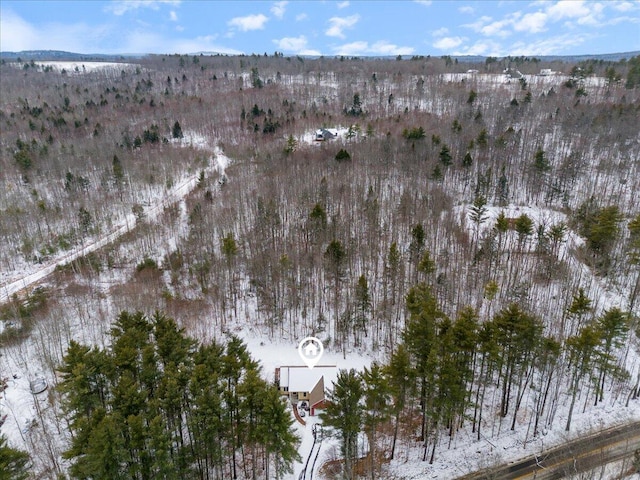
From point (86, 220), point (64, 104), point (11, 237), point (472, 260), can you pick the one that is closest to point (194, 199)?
point (86, 220)

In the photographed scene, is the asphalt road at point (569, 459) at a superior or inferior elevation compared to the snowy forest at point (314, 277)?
inferior

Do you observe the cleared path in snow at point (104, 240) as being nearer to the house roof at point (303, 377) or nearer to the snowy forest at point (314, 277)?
the snowy forest at point (314, 277)

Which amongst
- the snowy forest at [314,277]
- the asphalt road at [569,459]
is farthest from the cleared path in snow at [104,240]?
the asphalt road at [569,459]

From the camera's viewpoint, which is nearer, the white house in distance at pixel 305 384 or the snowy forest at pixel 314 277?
the snowy forest at pixel 314 277

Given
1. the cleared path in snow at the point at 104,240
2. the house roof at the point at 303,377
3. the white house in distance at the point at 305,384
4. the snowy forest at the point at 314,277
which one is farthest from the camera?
the cleared path in snow at the point at 104,240

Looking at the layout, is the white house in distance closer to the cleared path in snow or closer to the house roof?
the house roof

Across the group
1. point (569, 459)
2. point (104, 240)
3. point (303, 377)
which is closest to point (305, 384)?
point (303, 377)

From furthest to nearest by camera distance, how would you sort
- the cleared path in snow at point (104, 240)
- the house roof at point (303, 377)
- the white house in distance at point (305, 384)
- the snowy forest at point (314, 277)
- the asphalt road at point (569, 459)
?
the cleared path in snow at point (104, 240) → the house roof at point (303, 377) → the white house in distance at point (305, 384) → the asphalt road at point (569, 459) → the snowy forest at point (314, 277)
